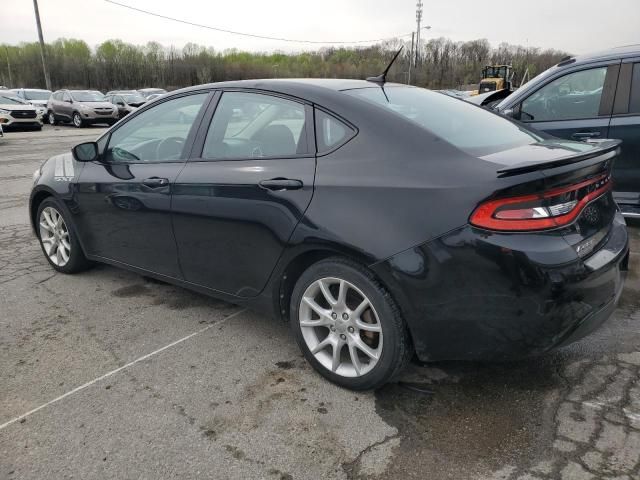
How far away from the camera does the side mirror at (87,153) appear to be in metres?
3.91

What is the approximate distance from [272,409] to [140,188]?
1.77 metres

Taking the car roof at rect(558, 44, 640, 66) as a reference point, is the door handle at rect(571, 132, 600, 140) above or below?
below

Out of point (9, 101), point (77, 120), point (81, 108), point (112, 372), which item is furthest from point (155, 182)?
point (77, 120)

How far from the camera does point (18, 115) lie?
21000mm

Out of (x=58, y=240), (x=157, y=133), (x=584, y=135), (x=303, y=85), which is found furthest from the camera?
(x=584, y=135)

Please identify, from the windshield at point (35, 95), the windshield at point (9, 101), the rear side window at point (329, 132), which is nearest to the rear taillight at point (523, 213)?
the rear side window at point (329, 132)

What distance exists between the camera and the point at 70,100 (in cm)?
2350

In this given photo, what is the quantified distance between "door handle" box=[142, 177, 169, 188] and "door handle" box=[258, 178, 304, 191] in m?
0.83

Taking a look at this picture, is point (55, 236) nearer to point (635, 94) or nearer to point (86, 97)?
point (635, 94)

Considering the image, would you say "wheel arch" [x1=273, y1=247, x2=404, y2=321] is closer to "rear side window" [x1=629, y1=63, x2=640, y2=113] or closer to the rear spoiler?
the rear spoiler

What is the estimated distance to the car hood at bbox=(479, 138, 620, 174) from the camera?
2.19 metres

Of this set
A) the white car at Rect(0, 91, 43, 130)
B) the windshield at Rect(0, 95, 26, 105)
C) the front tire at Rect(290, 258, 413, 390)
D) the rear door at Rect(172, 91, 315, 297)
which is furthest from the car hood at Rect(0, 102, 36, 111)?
the front tire at Rect(290, 258, 413, 390)

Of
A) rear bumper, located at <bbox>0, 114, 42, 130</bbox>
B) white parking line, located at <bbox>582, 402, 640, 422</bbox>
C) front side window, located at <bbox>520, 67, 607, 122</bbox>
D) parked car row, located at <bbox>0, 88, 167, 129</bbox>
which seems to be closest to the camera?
white parking line, located at <bbox>582, 402, 640, 422</bbox>

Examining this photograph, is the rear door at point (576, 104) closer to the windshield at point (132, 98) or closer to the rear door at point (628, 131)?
the rear door at point (628, 131)
